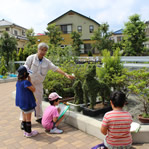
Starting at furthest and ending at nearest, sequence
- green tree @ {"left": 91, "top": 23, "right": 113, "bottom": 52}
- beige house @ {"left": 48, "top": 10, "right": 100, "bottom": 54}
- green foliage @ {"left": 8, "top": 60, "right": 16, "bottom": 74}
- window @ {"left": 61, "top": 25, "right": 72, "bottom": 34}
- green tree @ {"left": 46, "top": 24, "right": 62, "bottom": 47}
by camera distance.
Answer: window @ {"left": 61, "top": 25, "right": 72, "bottom": 34}, beige house @ {"left": 48, "top": 10, "right": 100, "bottom": 54}, green tree @ {"left": 46, "top": 24, "right": 62, "bottom": 47}, green tree @ {"left": 91, "top": 23, "right": 113, "bottom": 52}, green foliage @ {"left": 8, "top": 60, "right": 16, "bottom": 74}

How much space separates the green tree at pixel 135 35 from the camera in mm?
19277

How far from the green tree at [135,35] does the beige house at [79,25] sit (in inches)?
456

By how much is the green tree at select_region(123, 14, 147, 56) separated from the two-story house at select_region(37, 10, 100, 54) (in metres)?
11.6

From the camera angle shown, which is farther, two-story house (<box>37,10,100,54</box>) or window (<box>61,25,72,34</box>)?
window (<box>61,25,72,34</box>)

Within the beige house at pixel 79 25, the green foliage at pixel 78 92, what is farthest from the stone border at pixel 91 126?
the beige house at pixel 79 25

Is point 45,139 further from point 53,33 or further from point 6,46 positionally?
point 53,33

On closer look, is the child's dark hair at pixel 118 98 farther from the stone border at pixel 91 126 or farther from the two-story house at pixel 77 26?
the two-story house at pixel 77 26

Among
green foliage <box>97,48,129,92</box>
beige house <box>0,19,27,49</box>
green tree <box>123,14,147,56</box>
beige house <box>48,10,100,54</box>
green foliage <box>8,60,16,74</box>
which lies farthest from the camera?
beige house <box>0,19,27,49</box>

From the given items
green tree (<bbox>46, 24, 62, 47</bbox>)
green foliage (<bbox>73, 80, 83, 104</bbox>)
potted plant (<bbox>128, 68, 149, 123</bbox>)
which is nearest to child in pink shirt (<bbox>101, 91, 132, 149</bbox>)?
potted plant (<bbox>128, 68, 149, 123</bbox>)

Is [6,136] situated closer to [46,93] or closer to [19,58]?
[46,93]

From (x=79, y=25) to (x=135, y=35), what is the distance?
547 inches

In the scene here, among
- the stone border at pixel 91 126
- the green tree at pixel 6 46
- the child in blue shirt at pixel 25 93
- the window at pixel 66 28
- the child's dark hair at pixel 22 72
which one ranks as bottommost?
the stone border at pixel 91 126

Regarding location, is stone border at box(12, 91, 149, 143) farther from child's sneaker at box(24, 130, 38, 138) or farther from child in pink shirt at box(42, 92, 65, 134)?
child's sneaker at box(24, 130, 38, 138)

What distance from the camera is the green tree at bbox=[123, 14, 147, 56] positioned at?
759 inches
